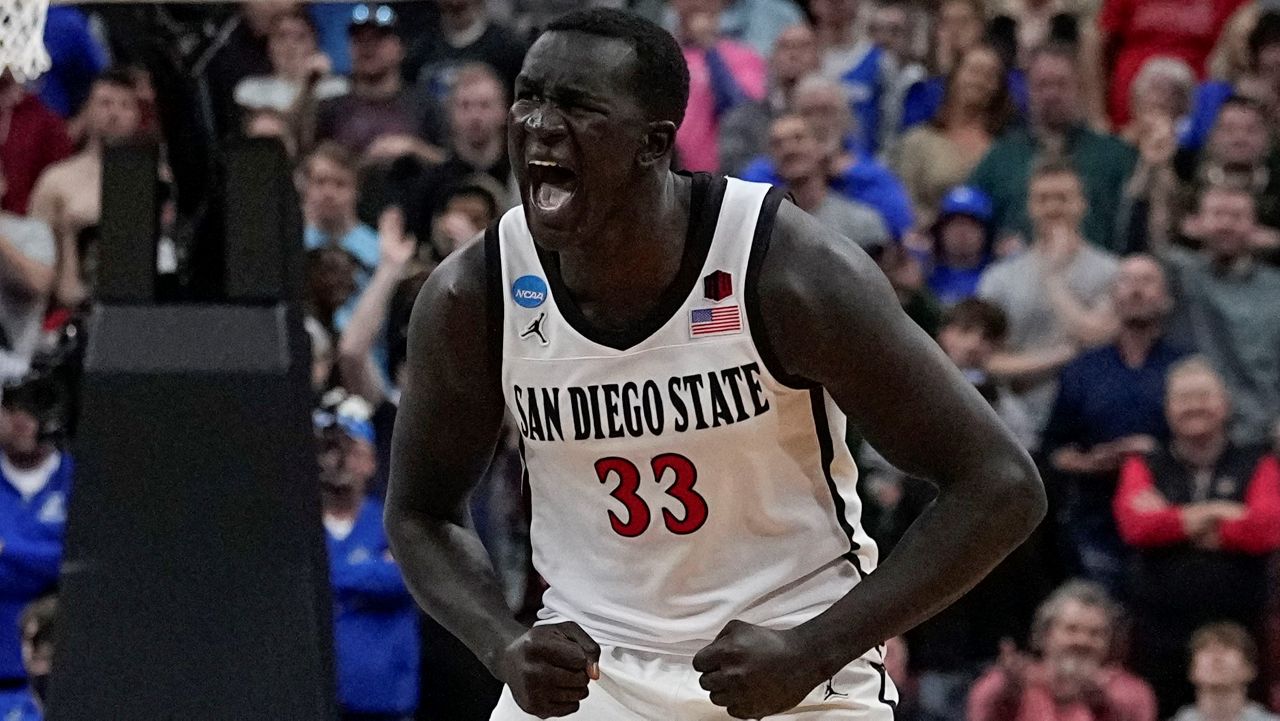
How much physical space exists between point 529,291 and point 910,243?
17.3ft

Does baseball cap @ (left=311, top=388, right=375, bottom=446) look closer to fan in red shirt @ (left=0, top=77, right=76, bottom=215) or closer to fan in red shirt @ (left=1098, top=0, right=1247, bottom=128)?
fan in red shirt @ (left=0, top=77, right=76, bottom=215)

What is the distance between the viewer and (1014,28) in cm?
1030

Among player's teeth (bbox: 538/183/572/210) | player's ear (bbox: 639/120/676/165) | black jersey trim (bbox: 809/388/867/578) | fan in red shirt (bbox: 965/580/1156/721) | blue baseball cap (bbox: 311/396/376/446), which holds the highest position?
player's ear (bbox: 639/120/676/165)

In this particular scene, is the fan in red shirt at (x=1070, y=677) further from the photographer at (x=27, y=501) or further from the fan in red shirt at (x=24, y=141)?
the fan in red shirt at (x=24, y=141)

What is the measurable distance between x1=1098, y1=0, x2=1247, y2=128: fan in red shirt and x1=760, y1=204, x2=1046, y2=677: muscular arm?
698 centimetres

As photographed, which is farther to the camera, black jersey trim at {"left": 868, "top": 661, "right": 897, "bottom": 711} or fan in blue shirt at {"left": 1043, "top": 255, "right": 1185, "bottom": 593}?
fan in blue shirt at {"left": 1043, "top": 255, "right": 1185, "bottom": 593}

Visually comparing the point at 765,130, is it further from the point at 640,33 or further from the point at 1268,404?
the point at 640,33

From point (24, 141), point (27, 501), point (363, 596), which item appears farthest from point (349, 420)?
point (24, 141)

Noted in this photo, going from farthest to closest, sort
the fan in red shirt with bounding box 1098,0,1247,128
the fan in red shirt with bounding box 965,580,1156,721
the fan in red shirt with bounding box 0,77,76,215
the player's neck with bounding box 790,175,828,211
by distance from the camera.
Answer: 1. the fan in red shirt with bounding box 1098,0,1247,128
2. the fan in red shirt with bounding box 0,77,76,215
3. the player's neck with bounding box 790,175,828,211
4. the fan in red shirt with bounding box 965,580,1156,721

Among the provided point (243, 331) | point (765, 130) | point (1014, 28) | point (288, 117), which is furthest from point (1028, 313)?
point (243, 331)

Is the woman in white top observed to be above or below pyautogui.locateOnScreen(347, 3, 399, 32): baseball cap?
below

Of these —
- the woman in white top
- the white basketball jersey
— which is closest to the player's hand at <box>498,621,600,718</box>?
the white basketball jersey

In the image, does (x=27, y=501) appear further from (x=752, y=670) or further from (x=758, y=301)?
(x=752, y=670)

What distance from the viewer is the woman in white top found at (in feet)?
31.8
